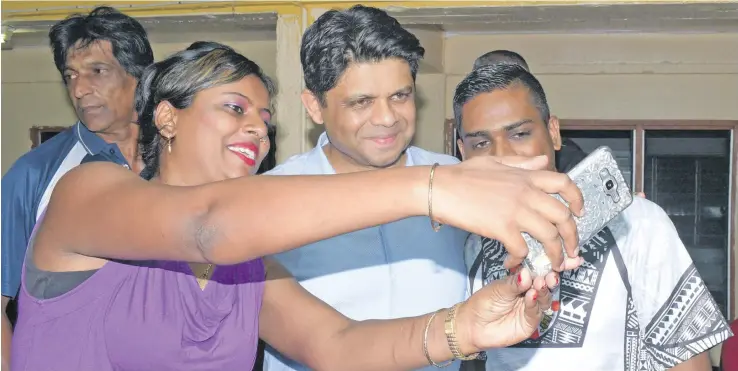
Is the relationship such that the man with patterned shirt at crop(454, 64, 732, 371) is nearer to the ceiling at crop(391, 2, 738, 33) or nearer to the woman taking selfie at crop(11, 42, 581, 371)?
the woman taking selfie at crop(11, 42, 581, 371)

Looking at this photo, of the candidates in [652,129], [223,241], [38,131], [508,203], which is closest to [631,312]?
[508,203]

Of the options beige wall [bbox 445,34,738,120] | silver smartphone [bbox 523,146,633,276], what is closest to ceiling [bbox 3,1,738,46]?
beige wall [bbox 445,34,738,120]

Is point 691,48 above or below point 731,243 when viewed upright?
above

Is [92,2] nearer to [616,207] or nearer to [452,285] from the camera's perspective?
[452,285]

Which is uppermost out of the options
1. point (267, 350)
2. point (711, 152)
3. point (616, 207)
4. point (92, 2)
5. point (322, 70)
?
point (92, 2)

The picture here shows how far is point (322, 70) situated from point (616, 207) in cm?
142

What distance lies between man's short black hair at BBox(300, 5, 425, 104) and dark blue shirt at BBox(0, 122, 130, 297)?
3.62 ft

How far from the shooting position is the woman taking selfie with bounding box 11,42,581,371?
53.3 inches

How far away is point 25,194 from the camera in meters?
3.25

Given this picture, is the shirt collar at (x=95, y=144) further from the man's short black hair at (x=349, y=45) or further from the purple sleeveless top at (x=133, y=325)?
the purple sleeveless top at (x=133, y=325)

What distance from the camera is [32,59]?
718cm

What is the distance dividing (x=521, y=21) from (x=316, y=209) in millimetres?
4251

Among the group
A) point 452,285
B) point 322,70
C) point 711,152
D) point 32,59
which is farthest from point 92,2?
point 711,152

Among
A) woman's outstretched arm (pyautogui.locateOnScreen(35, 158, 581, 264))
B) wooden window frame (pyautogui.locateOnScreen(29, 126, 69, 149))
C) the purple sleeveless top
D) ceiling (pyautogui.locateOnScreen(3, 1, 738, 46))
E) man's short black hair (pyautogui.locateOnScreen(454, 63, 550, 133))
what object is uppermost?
ceiling (pyautogui.locateOnScreen(3, 1, 738, 46))
